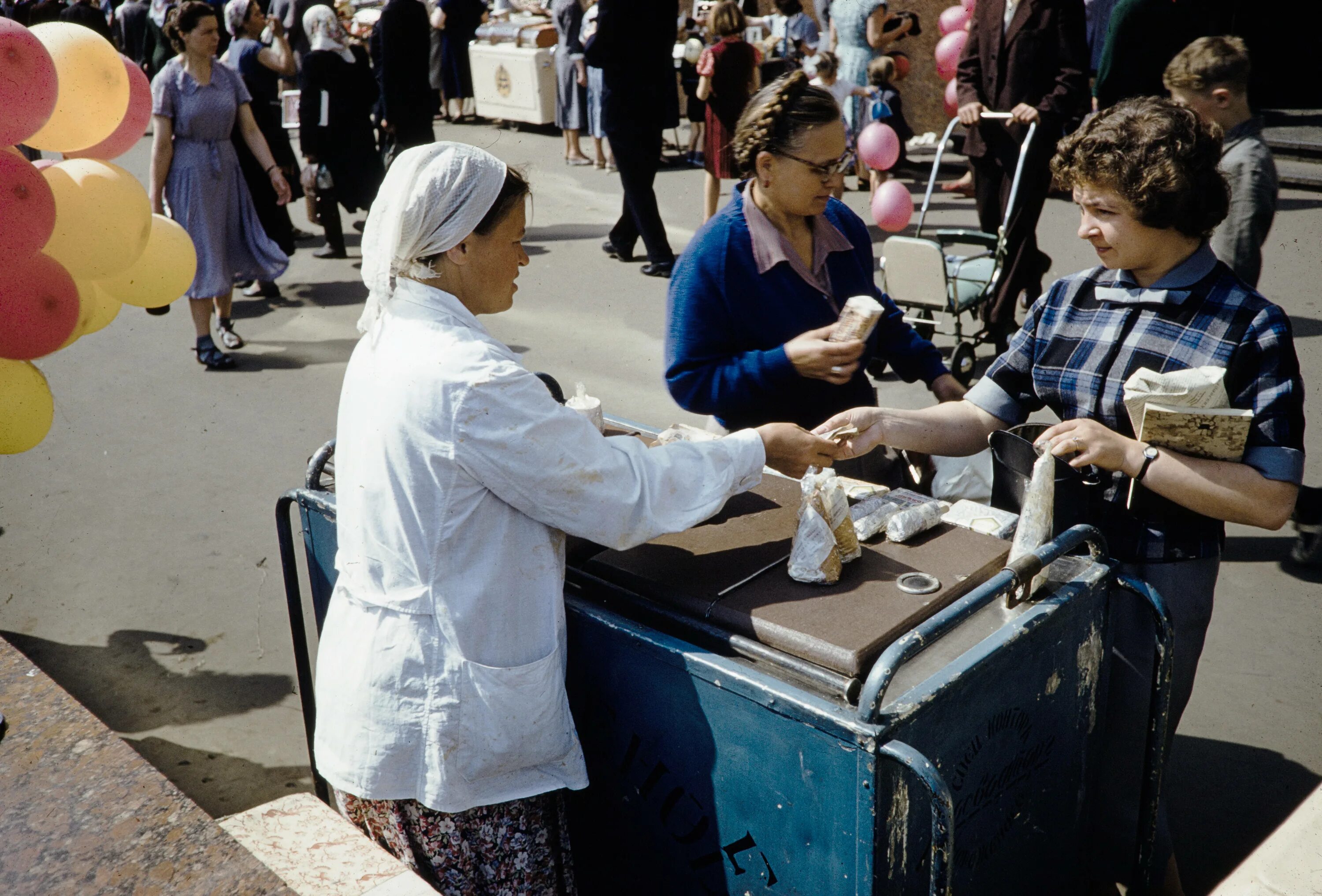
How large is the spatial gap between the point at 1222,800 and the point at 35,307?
3.73m

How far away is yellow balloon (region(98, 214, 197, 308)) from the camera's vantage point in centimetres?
369

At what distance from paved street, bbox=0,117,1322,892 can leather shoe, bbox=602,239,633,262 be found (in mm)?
167

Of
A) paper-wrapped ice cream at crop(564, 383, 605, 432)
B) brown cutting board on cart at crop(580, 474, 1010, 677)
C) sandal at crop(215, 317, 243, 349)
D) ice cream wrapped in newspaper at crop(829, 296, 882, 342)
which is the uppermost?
ice cream wrapped in newspaper at crop(829, 296, 882, 342)

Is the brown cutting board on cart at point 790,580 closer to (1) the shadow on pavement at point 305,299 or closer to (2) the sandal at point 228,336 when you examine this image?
(2) the sandal at point 228,336

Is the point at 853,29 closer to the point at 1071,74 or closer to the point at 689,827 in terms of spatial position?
the point at 1071,74

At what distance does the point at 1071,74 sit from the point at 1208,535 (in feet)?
15.6

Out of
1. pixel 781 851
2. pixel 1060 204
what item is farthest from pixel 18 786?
pixel 1060 204

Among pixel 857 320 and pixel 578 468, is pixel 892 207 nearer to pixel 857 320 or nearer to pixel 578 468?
pixel 857 320

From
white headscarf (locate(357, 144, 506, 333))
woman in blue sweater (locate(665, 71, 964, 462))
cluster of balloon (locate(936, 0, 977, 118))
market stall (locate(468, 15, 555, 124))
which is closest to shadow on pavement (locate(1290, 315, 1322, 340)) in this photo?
cluster of balloon (locate(936, 0, 977, 118))

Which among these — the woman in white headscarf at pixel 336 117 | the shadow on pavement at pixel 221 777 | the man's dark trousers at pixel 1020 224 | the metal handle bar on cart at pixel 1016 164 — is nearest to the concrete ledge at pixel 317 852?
the shadow on pavement at pixel 221 777

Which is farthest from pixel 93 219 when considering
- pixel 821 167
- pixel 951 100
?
pixel 951 100

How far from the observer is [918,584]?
2.09m

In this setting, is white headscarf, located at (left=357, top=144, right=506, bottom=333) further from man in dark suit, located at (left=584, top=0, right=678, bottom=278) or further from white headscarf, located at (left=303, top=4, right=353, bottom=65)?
white headscarf, located at (left=303, top=4, right=353, bottom=65)

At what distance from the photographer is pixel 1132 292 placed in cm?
233
